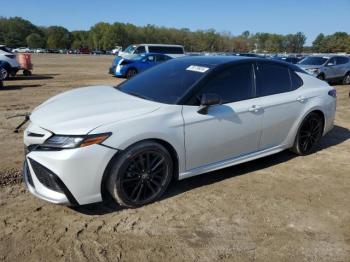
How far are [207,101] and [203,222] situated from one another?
130 cm

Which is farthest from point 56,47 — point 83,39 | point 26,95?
point 26,95

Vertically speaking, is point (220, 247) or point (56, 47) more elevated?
point (220, 247)

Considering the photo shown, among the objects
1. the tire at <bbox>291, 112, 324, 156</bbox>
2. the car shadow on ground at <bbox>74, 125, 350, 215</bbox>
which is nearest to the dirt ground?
the car shadow on ground at <bbox>74, 125, 350, 215</bbox>

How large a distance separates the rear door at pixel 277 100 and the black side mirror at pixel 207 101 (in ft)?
3.14

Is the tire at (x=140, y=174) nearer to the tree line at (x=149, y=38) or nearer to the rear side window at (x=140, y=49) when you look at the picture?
the rear side window at (x=140, y=49)

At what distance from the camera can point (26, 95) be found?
12.1m

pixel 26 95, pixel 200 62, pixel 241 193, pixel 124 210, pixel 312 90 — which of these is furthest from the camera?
pixel 26 95

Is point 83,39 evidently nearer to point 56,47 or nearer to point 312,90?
point 56,47

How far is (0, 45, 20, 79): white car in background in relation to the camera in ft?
55.3

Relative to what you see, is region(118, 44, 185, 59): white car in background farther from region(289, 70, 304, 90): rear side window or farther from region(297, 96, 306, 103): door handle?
region(297, 96, 306, 103): door handle

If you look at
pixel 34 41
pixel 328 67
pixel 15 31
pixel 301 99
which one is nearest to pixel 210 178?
pixel 301 99

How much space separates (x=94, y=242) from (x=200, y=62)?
268 centimetres

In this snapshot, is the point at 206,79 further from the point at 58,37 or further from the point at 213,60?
the point at 58,37

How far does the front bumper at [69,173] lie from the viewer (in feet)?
11.5
